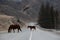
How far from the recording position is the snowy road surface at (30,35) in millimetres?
5539

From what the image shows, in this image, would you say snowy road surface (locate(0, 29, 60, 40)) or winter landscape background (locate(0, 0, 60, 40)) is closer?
snowy road surface (locate(0, 29, 60, 40))

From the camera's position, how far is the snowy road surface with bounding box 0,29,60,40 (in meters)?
5.54

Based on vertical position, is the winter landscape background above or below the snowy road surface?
above

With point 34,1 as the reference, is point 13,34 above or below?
below

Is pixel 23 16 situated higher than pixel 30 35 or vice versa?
pixel 23 16

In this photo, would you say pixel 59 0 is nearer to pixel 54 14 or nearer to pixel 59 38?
pixel 54 14

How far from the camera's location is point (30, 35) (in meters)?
5.70

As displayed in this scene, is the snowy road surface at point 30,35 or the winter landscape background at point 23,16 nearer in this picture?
the snowy road surface at point 30,35

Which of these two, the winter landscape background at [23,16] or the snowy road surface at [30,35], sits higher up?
the winter landscape background at [23,16]

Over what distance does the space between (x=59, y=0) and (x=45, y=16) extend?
0.55 m

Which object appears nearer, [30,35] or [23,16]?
[30,35]

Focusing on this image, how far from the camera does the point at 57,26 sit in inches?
230

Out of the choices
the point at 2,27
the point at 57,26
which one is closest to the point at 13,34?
the point at 2,27

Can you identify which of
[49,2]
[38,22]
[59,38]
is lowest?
[59,38]
